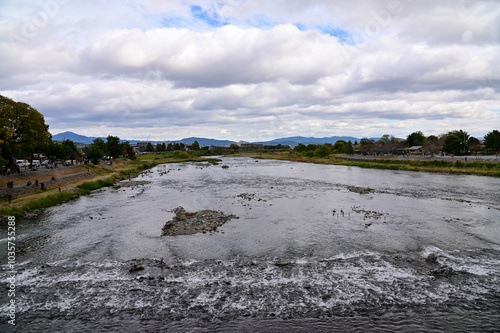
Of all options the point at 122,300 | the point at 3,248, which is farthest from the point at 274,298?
the point at 3,248

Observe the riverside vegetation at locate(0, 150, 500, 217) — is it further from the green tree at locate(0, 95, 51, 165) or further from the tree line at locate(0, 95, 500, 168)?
the green tree at locate(0, 95, 51, 165)

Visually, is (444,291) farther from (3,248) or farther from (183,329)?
(3,248)

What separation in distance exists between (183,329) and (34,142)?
1659 inches

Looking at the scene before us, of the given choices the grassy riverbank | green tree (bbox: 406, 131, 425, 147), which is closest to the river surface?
the grassy riverbank

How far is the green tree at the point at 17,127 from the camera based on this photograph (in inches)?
1399

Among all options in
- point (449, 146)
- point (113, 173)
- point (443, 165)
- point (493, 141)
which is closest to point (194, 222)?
point (113, 173)

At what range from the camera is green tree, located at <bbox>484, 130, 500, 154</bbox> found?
89.2 m

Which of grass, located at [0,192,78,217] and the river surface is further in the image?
grass, located at [0,192,78,217]

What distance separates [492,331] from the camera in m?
10.5

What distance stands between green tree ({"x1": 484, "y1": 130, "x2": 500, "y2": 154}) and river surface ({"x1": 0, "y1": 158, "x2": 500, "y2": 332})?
80088 mm

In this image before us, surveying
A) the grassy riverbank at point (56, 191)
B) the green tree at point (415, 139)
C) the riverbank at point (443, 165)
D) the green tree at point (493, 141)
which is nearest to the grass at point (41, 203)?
the grassy riverbank at point (56, 191)

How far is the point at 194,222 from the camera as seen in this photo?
25.2 m

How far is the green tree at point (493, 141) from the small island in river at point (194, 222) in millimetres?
101977

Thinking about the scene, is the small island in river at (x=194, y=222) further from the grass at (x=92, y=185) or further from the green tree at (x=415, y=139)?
the green tree at (x=415, y=139)
